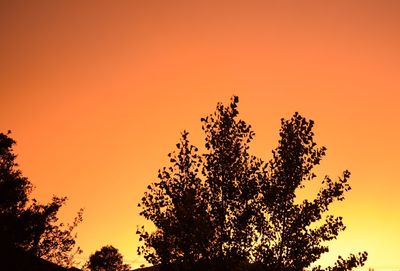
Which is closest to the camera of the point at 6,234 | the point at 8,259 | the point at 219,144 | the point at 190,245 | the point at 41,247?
the point at 190,245

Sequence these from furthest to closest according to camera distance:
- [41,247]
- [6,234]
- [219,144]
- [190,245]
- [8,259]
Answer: [41,247]
[6,234]
[8,259]
[219,144]
[190,245]

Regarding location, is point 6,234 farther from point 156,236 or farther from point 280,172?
point 280,172

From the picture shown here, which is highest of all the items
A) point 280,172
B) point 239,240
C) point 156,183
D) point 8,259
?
point 280,172

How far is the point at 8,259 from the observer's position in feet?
80.3

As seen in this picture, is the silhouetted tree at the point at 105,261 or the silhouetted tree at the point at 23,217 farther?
the silhouetted tree at the point at 105,261

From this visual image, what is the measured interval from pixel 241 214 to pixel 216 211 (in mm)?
1230

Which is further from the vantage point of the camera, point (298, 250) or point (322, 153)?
point (322, 153)

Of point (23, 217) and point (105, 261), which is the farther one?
point (105, 261)

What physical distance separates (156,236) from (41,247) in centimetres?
2669

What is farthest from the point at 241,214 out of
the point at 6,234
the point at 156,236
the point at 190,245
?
the point at 6,234

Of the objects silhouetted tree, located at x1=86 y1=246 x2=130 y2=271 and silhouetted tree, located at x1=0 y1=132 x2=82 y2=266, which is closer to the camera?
silhouetted tree, located at x1=0 y1=132 x2=82 y2=266

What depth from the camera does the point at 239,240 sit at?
2066cm

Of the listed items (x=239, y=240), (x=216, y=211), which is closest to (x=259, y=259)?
(x=239, y=240)

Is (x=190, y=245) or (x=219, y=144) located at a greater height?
(x=219, y=144)
